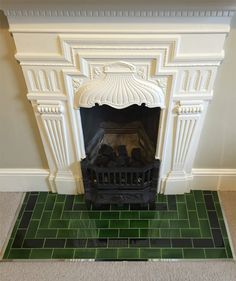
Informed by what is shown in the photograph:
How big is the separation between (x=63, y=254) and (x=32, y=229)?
0.27m

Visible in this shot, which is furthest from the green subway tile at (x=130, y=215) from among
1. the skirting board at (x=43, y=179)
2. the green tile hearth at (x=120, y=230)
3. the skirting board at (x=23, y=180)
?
the skirting board at (x=23, y=180)

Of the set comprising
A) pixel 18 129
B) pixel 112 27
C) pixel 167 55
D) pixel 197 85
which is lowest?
pixel 18 129

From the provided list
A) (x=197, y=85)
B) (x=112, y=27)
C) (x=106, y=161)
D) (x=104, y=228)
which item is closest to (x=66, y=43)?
(x=112, y=27)

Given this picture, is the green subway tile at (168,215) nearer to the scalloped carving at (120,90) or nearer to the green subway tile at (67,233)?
the green subway tile at (67,233)

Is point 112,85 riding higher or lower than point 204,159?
higher

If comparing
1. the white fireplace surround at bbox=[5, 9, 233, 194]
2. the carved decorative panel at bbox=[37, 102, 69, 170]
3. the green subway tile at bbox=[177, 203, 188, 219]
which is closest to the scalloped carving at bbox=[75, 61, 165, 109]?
the white fireplace surround at bbox=[5, 9, 233, 194]

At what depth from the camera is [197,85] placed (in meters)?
1.47

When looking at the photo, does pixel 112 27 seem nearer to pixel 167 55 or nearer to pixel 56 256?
pixel 167 55

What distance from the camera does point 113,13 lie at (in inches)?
48.8

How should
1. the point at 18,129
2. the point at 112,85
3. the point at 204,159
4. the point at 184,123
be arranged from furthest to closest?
the point at 204,159, the point at 18,129, the point at 184,123, the point at 112,85

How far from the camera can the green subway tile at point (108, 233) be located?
181 centimetres

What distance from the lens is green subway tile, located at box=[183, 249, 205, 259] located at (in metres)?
1.70

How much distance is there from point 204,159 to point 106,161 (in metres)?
0.60

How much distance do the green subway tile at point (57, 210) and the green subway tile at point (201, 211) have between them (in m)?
0.87
